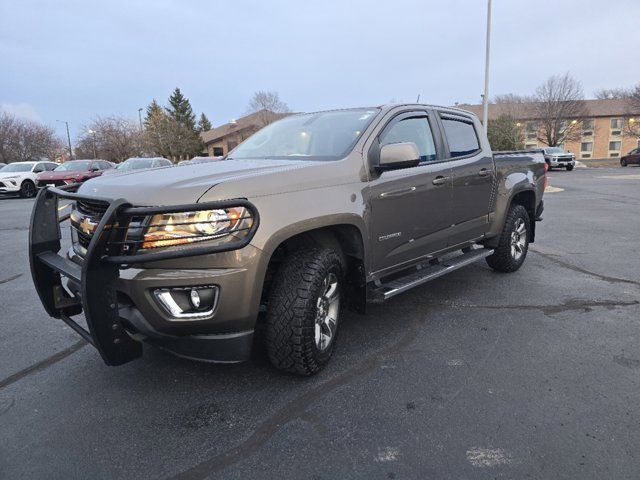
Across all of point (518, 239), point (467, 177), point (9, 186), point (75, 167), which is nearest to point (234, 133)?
point (75, 167)

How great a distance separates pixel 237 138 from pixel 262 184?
57.2m

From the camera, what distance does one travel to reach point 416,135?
4.06 m

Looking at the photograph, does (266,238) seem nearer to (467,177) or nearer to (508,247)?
(467,177)

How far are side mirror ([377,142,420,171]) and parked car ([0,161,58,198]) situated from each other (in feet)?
69.0

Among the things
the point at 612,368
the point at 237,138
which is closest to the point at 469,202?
the point at 612,368

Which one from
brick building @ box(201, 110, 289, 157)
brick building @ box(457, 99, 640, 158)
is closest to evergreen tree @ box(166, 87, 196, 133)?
brick building @ box(201, 110, 289, 157)

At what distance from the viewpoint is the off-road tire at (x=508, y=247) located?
521cm

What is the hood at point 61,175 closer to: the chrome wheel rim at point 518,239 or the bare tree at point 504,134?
the chrome wheel rim at point 518,239

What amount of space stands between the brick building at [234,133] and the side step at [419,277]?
4935 cm

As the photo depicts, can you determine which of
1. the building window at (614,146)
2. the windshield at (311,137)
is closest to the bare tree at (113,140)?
the windshield at (311,137)

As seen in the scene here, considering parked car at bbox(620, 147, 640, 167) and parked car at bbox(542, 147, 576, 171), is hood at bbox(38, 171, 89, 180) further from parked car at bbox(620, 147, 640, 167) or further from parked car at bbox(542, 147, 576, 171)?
parked car at bbox(620, 147, 640, 167)

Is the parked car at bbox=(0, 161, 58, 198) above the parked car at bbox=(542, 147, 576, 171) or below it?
above

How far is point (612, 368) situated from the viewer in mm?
3131

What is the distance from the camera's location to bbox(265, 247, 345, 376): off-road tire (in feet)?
9.15
